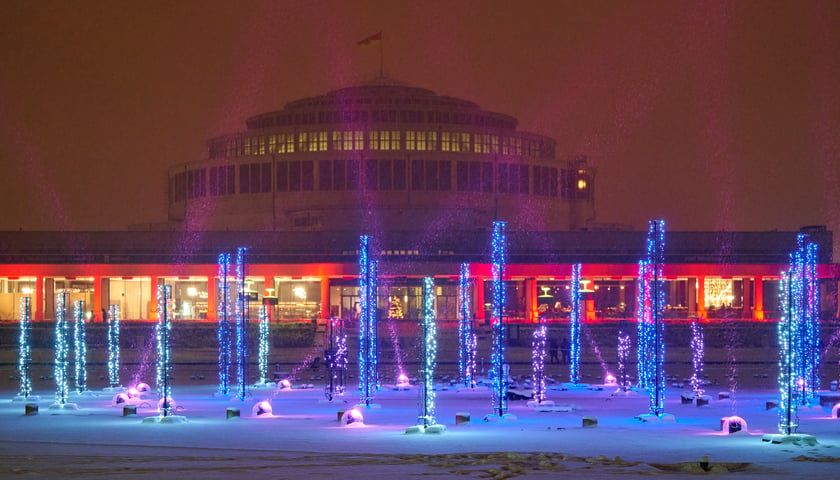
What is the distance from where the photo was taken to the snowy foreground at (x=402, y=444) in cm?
1819

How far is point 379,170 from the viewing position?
96.9m

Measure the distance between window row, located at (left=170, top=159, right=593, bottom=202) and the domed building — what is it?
8cm

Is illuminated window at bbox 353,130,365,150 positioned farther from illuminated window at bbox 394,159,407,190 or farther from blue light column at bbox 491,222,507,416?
blue light column at bbox 491,222,507,416

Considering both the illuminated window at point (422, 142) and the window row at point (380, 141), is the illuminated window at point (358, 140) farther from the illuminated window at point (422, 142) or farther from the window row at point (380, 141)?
the illuminated window at point (422, 142)

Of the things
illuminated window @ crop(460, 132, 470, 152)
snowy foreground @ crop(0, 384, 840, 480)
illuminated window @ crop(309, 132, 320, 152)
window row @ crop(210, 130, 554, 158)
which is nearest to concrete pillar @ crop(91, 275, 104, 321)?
window row @ crop(210, 130, 554, 158)

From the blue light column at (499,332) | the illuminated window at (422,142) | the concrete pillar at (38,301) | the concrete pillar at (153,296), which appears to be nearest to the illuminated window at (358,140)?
the illuminated window at (422,142)

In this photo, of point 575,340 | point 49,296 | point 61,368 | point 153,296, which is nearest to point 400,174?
point 153,296

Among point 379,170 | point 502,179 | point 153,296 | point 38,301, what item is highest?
point 379,170

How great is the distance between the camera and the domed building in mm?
96188

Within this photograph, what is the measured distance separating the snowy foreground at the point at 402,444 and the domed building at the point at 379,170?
64.6 metres

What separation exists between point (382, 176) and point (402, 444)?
75.9m

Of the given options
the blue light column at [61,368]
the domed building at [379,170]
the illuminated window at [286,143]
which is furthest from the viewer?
the illuminated window at [286,143]

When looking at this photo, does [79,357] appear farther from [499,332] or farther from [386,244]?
[386,244]

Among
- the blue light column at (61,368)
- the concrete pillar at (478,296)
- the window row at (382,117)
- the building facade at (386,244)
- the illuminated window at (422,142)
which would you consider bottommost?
the blue light column at (61,368)
